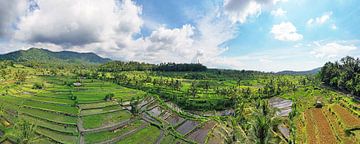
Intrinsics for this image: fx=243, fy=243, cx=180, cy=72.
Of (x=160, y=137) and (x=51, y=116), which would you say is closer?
(x=160, y=137)

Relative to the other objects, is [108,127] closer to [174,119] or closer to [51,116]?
[51,116]

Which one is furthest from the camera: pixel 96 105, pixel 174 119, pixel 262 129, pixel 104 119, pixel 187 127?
pixel 96 105

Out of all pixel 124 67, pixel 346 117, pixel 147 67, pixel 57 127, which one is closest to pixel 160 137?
pixel 57 127

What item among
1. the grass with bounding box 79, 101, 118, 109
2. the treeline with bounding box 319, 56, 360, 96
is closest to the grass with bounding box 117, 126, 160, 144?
the grass with bounding box 79, 101, 118, 109

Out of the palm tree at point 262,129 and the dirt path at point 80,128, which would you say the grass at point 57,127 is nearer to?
the dirt path at point 80,128

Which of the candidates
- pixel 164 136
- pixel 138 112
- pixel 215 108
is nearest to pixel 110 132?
pixel 164 136

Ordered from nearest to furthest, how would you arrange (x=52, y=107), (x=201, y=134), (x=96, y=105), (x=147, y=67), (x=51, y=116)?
(x=201, y=134) < (x=51, y=116) < (x=52, y=107) < (x=96, y=105) < (x=147, y=67)

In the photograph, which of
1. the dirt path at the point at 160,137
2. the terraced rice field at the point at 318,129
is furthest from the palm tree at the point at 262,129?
the dirt path at the point at 160,137

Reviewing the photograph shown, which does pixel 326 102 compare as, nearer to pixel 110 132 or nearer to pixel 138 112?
pixel 138 112
